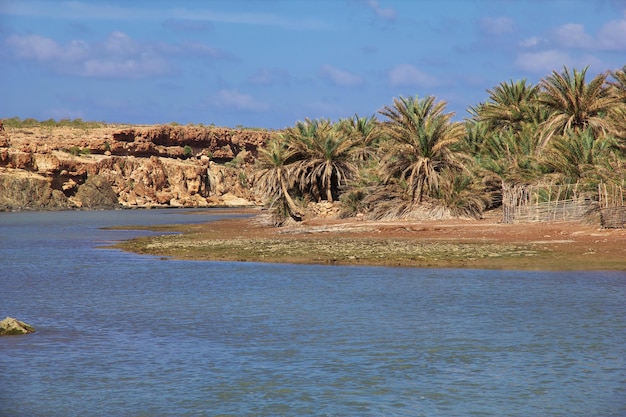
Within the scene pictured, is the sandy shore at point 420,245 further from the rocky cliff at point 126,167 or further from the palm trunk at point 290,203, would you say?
the rocky cliff at point 126,167

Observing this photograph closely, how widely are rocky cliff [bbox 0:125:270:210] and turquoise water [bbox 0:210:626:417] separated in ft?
215

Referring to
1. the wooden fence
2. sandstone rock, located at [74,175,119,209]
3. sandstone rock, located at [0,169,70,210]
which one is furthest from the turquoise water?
sandstone rock, located at [74,175,119,209]

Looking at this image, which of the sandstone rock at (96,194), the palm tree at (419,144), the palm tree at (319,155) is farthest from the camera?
the sandstone rock at (96,194)

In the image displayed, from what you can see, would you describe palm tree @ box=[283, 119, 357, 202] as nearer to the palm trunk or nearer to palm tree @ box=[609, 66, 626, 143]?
the palm trunk

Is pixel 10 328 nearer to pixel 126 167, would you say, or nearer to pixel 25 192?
pixel 25 192

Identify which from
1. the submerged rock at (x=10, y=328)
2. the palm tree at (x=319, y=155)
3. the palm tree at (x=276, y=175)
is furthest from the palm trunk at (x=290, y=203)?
the submerged rock at (x=10, y=328)

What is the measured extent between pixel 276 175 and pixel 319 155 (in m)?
3.28

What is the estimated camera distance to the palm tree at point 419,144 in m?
37.3

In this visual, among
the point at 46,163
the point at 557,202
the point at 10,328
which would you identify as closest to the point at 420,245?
the point at 557,202

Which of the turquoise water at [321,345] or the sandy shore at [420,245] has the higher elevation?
the sandy shore at [420,245]

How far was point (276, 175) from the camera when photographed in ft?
139

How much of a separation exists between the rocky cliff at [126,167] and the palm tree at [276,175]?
46191 millimetres

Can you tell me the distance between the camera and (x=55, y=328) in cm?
1451

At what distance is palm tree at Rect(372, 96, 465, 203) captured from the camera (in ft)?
123
